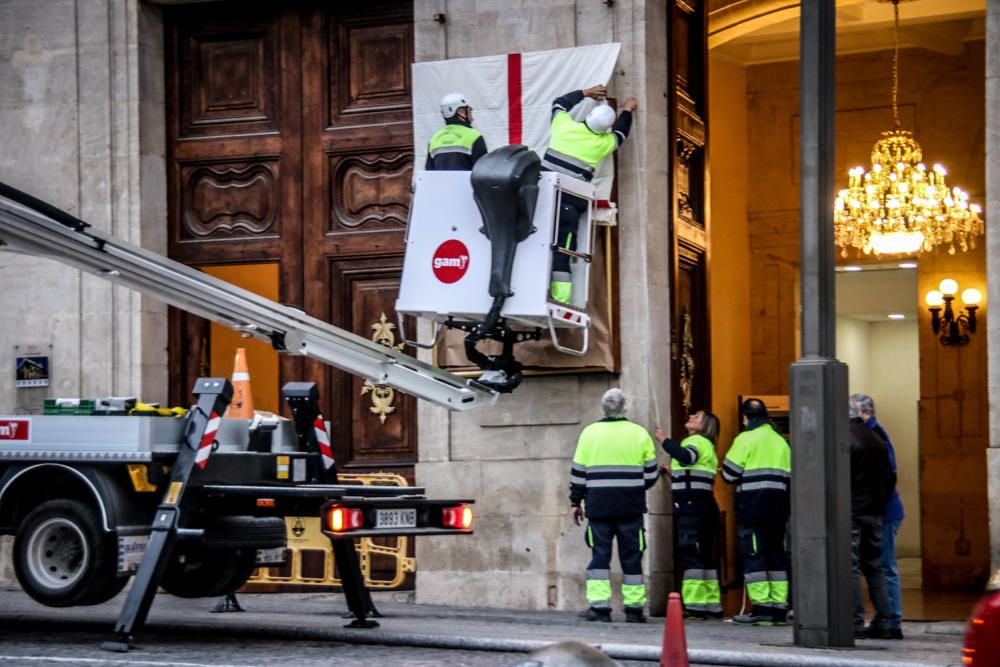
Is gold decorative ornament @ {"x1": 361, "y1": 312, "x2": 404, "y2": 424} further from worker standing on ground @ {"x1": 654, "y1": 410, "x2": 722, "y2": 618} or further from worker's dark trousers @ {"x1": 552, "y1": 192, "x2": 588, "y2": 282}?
worker standing on ground @ {"x1": 654, "y1": 410, "x2": 722, "y2": 618}

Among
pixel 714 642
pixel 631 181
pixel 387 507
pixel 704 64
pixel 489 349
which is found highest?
pixel 704 64

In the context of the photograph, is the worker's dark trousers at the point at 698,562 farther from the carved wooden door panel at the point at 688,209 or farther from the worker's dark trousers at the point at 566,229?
the worker's dark trousers at the point at 566,229

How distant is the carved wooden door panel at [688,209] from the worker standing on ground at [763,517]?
46.9 inches

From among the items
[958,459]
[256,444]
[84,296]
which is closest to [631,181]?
[256,444]

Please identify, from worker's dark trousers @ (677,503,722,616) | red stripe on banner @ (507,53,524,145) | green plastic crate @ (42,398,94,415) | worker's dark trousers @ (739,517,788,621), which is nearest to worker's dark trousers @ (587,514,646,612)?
worker's dark trousers @ (677,503,722,616)

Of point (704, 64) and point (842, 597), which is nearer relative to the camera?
point (842, 597)

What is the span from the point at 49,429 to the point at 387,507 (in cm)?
243

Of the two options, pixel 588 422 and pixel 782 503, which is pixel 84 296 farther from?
pixel 782 503

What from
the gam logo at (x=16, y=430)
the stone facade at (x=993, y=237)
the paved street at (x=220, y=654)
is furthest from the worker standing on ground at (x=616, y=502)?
the gam logo at (x=16, y=430)

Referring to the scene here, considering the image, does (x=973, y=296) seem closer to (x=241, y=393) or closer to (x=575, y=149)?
(x=575, y=149)

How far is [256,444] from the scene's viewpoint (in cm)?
1330

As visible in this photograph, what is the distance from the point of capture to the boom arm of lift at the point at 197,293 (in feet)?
42.4

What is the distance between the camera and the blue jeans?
13.7 metres

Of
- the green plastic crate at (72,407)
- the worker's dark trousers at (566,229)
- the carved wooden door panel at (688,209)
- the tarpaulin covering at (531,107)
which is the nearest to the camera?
the green plastic crate at (72,407)
